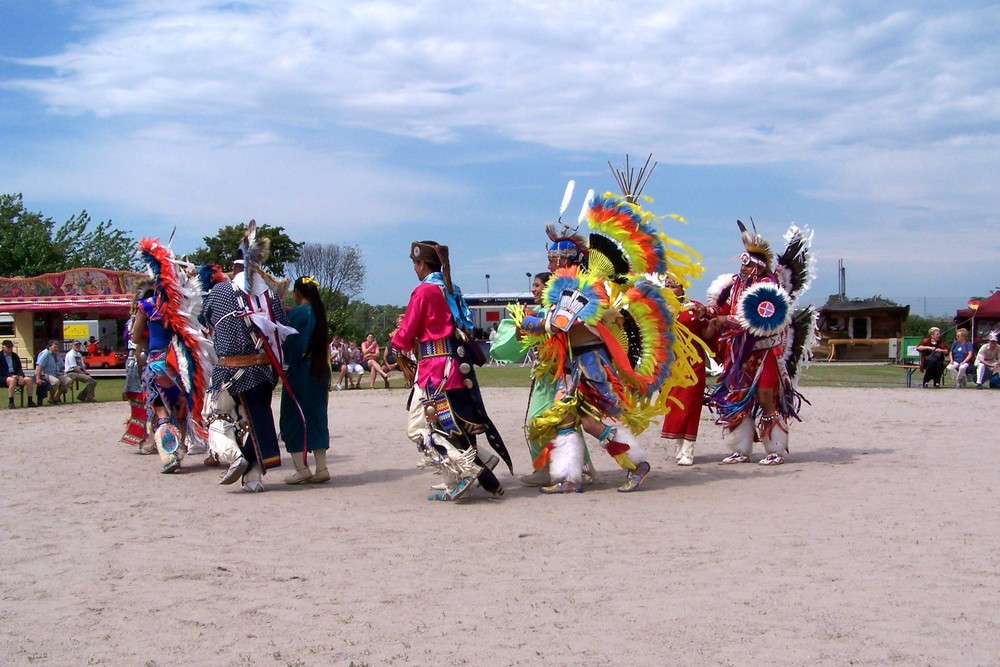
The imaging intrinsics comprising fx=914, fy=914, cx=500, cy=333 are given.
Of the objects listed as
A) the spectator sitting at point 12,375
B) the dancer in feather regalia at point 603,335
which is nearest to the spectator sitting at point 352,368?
the spectator sitting at point 12,375

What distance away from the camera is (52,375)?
16.6m

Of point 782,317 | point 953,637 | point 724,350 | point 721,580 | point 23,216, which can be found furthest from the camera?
point 23,216

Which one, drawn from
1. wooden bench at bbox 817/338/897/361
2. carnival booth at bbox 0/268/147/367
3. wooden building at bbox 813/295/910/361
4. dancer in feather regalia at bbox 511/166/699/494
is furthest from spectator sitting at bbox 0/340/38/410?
wooden building at bbox 813/295/910/361

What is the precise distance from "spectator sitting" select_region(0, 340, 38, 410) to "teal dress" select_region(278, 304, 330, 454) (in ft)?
34.2

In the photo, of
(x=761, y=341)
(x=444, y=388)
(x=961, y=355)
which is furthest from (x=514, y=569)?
(x=961, y=355)

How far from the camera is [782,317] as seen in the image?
7.71 meters

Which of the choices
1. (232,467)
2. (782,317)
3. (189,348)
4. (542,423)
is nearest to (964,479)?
(782,317)

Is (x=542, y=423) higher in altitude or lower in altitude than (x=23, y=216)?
lower

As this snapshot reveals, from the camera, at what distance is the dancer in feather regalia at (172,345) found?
8.52 metres

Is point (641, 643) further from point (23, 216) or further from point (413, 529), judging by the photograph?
point (23, 216)

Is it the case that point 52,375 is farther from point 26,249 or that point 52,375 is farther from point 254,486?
point 26,249

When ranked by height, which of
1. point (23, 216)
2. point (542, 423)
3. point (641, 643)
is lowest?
point (641, 643)

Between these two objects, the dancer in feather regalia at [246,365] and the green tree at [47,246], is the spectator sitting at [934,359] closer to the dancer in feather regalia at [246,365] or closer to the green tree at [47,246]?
the dancer in feather regalia at [246,365]

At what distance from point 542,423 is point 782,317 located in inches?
95.2
